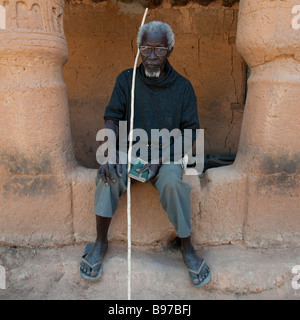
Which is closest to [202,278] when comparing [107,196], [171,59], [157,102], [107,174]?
[107,196]

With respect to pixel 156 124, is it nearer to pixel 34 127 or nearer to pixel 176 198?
pixel 176 198

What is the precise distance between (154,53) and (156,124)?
0.56 metres

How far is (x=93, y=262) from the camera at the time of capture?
2406mm

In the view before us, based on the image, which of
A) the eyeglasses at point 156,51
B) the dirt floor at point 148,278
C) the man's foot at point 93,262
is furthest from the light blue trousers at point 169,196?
the eyeglasses at point 156,51

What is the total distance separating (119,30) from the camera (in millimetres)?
4223

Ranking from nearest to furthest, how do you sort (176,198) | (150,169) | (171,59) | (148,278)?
(176,198)
(150,169)
(148,278)
(171,59)

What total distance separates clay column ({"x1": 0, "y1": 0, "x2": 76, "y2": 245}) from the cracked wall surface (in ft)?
5.67

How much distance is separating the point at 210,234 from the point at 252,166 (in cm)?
69

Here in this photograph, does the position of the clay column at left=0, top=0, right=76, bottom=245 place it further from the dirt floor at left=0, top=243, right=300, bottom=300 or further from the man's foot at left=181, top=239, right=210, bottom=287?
the man's foot at left=181, top=239, right=210, bottom=287

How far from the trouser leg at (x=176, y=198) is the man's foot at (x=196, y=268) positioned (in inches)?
8.5

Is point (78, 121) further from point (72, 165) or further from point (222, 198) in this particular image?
point (222, 198)

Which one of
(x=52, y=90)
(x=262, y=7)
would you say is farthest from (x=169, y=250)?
(x=262, y=7)

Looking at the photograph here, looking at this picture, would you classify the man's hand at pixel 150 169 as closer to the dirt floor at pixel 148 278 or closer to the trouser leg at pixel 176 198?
the trouser leg at pixel 176 198

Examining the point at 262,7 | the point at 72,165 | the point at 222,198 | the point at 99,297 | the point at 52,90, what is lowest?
the point at 99,297
